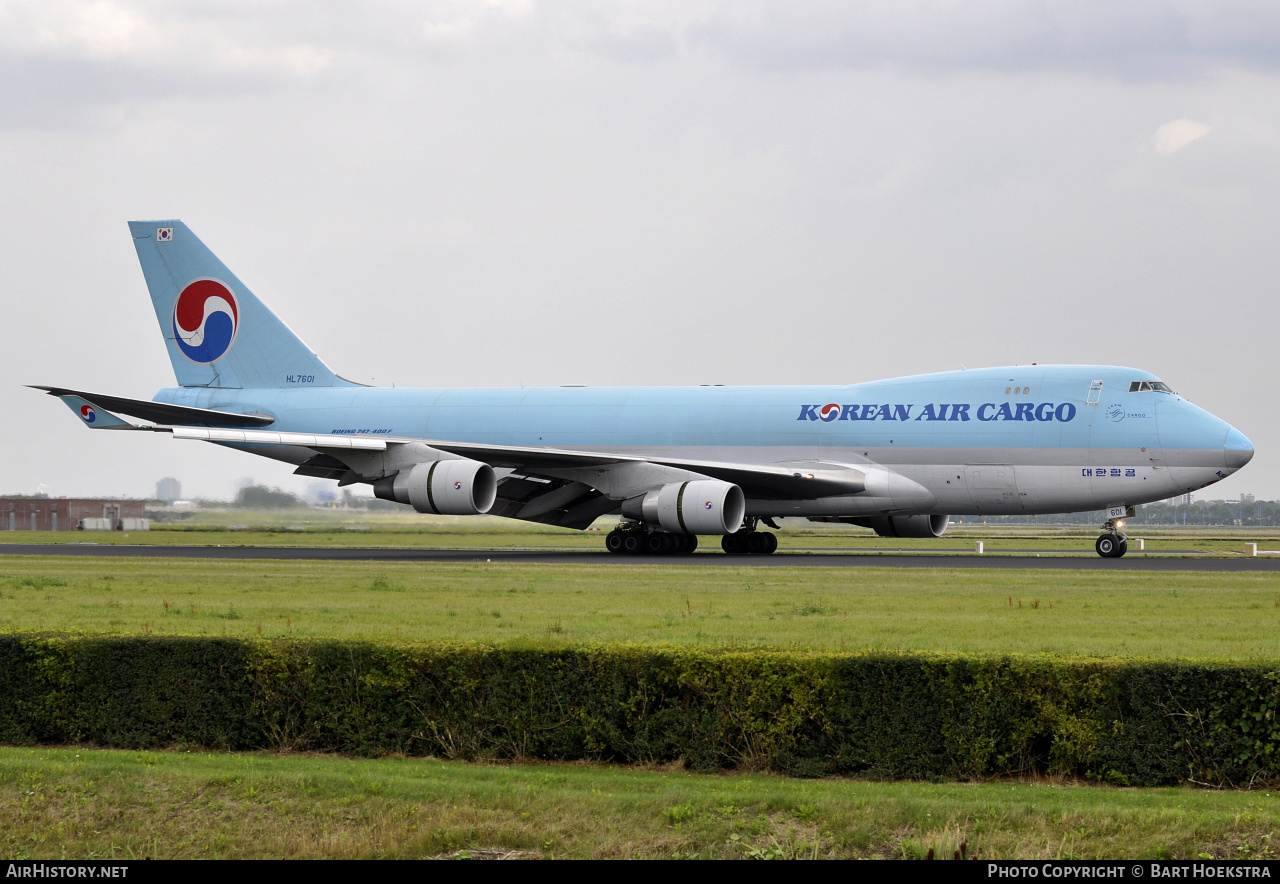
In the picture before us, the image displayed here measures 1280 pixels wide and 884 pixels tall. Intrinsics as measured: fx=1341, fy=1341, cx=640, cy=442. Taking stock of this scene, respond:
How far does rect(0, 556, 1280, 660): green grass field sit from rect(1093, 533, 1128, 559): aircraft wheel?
6.95 metres

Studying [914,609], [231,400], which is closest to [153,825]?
[914,609]

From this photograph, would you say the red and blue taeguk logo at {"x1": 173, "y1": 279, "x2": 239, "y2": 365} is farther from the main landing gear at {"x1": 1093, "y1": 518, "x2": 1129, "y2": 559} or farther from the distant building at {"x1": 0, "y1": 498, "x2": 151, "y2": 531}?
the distant building at {"x1": 0, "y1": 498, "x2": 151, "y2": 531}

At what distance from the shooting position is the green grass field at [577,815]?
921 cm

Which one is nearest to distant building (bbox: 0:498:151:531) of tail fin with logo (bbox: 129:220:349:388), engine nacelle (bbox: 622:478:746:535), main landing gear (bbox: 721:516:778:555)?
tail fin with logo (bbox: 129:220:349:388)

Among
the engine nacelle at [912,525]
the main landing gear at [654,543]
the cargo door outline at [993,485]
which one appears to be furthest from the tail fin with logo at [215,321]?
the cargo door outline at [993,485]

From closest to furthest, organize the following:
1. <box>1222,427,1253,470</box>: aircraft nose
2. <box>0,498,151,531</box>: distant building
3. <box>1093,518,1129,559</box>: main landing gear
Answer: <box>1222,427,1253,470</box>: aircraft nose → <box>1093,518,1129,559</box>: main landing gear → <box>0,498,151,531</box>: distant building

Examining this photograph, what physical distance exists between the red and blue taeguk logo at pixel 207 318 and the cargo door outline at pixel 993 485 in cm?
2548

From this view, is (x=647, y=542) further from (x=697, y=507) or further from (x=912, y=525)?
(x=912, y=525)

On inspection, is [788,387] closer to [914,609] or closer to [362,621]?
[914,609]

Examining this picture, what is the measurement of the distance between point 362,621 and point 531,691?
22.3ft

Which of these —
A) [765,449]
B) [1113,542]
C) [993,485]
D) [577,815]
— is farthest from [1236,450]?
[577,815]

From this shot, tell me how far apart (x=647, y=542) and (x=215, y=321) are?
18060mm

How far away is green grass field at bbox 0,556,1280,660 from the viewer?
15594mm

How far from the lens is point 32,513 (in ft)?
253
